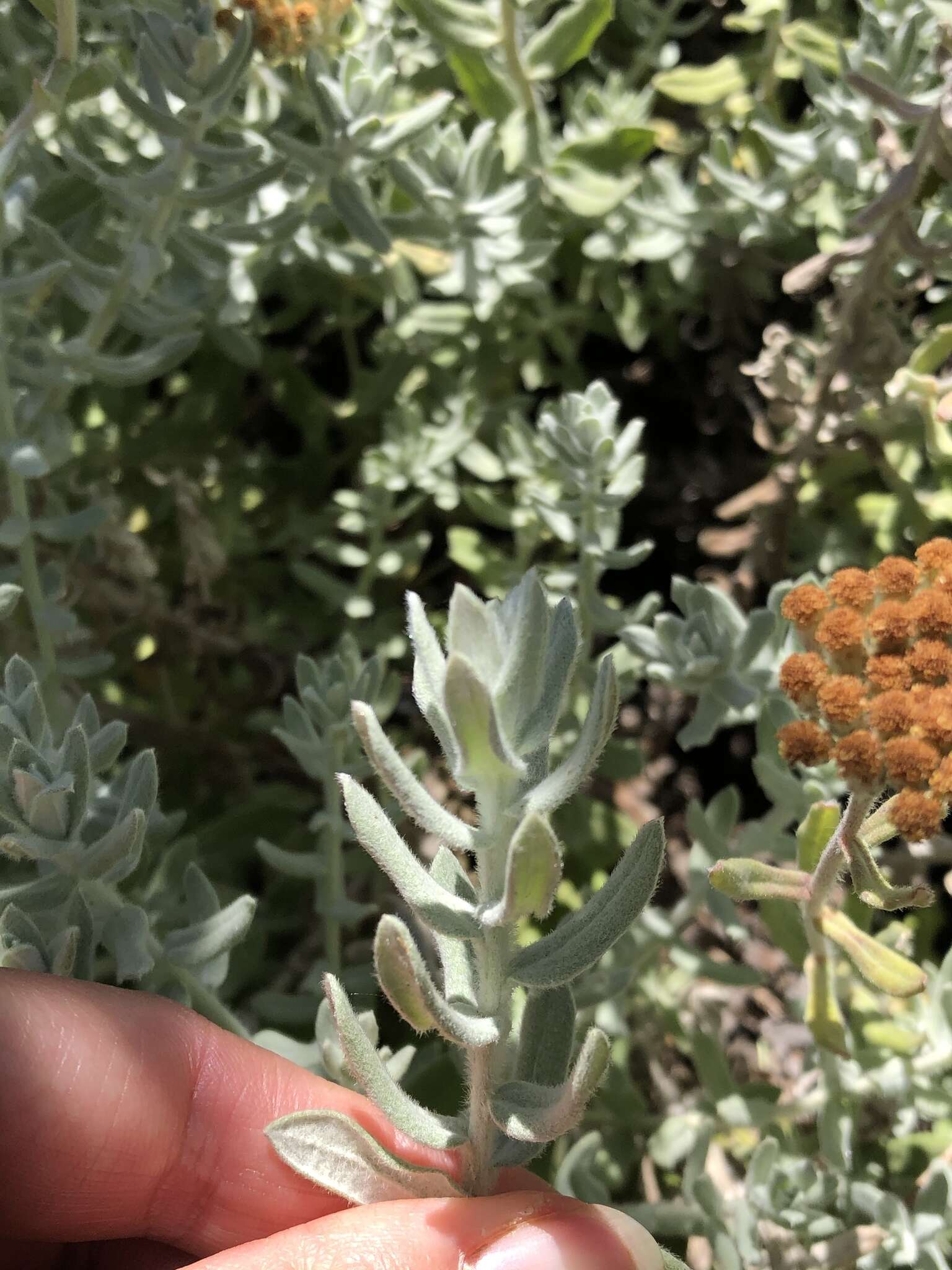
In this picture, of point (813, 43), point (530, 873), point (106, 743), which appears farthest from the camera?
point (813, 43)

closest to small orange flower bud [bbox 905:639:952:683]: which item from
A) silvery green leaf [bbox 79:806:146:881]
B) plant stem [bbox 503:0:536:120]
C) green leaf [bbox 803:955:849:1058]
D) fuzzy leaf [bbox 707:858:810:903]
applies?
fuzzy leaf [bbox 707:858:810:903]

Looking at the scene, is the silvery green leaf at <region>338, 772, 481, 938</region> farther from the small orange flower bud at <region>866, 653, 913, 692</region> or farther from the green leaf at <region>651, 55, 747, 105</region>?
the green leaf at <region>651, 55, 747, 105</region>

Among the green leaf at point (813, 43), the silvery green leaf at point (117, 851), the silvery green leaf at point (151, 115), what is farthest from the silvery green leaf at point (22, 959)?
the green leaf at point (813, 43)

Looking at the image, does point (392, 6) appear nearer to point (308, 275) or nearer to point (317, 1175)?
point (308, 275)

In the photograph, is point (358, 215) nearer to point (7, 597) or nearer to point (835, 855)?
point (7, 597)

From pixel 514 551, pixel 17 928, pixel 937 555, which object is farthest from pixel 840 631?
pixel 514 551

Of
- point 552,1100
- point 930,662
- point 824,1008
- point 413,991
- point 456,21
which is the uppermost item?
point 456,21

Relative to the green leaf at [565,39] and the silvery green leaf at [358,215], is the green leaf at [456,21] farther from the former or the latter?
the silvery green leaf at [358,215]

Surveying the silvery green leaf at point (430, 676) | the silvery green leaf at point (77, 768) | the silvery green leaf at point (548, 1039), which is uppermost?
the silvery green leaf at point (430, 676)
